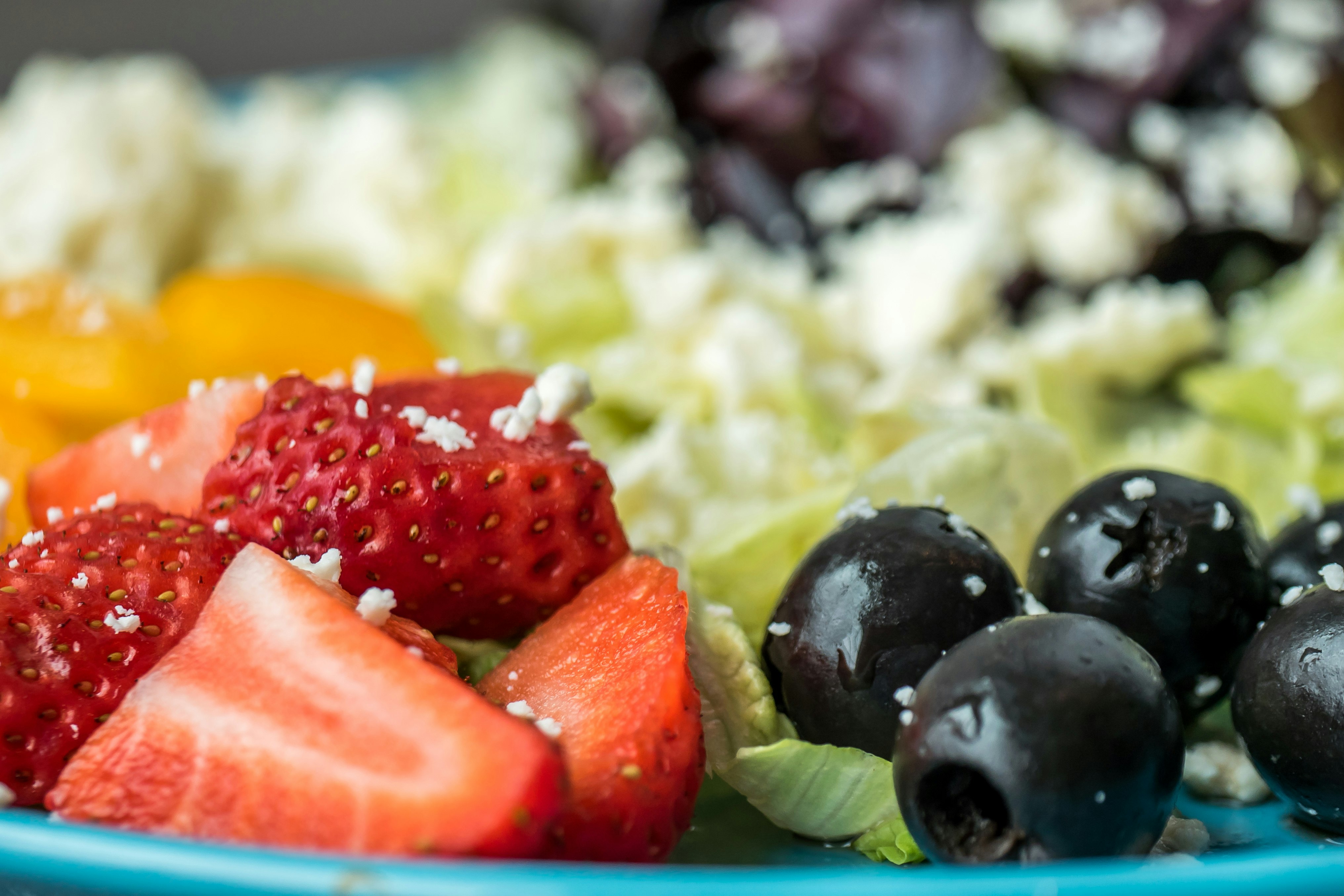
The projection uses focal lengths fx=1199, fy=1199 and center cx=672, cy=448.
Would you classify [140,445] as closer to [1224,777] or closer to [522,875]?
[522,875]

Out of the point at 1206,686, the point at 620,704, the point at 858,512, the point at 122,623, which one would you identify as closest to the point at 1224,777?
the point at 1206,686

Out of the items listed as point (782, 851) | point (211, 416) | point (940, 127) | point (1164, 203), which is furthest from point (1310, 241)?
point (211, 416)

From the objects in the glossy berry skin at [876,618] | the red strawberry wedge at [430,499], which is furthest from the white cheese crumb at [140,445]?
the glossy berry skin at [876,618]

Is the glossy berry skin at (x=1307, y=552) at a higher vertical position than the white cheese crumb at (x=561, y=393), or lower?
lower

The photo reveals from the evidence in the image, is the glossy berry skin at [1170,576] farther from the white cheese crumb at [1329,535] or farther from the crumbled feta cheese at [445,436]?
the crumbled feta cheese at [445,436]

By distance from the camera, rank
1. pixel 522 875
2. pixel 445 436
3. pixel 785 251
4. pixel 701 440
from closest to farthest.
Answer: pixel 522 875 < pixel 445 436 < pixel 701 440 < pixel 785 251

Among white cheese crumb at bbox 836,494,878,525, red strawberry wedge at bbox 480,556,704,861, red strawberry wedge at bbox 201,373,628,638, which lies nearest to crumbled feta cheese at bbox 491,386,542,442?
red strawberry wedge at bbox 201,373,628,638

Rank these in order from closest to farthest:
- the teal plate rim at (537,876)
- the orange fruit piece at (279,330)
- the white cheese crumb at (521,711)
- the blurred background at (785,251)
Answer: the teal plate rim at (537,876) < the white cheese crumb at (521,711) < the blurred background at (785,251) < the orange fruit piece at (279,330)
